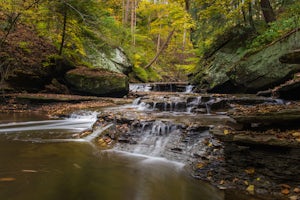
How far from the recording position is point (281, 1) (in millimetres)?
10773

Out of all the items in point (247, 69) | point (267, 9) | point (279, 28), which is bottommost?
point (247, 69)

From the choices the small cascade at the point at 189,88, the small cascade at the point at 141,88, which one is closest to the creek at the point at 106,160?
the small cascade at the point at 189,88

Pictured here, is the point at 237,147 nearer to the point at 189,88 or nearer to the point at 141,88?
the point at 189,88

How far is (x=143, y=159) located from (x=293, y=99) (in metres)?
6.31

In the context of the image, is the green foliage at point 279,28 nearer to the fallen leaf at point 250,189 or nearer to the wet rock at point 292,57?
the wet rock at point 292,57

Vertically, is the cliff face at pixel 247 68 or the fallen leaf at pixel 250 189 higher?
the cliff face at pixel 247 68

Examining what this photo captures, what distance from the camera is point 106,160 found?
522cm

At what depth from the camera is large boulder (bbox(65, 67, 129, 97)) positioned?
43.2 feet

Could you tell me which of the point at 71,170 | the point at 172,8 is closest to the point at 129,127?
the point at 71,170

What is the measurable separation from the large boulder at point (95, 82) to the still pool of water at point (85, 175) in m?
7.11

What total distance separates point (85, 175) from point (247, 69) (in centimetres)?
907

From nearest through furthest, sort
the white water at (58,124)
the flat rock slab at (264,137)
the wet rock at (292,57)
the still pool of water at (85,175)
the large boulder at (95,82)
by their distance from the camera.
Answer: the still pool of water at (85,175)
the flat rock slab at (264,137)
the wet rock at (292,57)
the white water at (58,124)
the large boulder at (95,82)

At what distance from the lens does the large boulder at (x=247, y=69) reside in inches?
394

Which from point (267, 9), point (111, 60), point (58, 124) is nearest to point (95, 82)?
point (58, 124)
